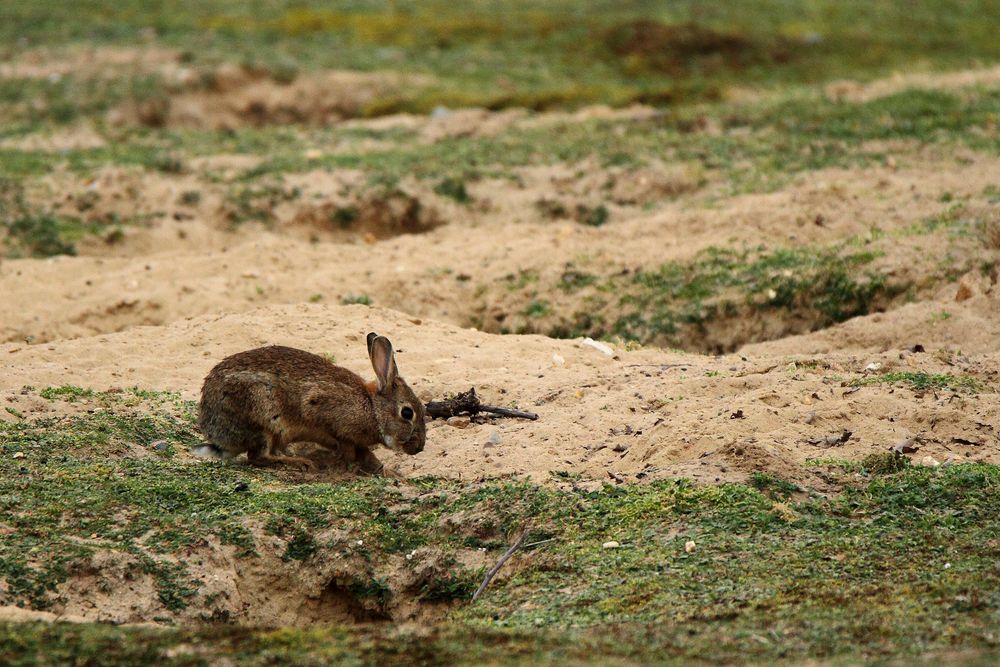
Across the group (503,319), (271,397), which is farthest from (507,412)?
(503,319)

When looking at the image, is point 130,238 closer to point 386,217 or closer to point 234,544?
point 386,217

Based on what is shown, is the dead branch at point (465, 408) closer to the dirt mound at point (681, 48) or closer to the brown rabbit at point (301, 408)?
the brown rabbit at point (301, 408)

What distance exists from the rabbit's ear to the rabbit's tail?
1.04 metres

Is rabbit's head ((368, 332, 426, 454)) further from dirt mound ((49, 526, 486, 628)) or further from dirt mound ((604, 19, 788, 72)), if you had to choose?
dirt mound ((604, 19, 788, 72))

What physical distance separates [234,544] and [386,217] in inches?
327

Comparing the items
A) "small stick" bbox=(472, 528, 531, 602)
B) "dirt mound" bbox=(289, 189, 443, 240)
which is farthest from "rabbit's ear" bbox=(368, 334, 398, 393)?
"dirt mound" bbox=(289, 189, 443, 240)

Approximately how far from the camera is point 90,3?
27531 millimetres

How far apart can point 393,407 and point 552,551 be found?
1.92m

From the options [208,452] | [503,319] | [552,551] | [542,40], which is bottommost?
[503,319]

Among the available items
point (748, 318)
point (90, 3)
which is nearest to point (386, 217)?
point (748, 318)

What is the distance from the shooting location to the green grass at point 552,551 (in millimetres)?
5168

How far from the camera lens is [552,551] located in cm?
654

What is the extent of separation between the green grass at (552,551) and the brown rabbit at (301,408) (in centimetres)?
25

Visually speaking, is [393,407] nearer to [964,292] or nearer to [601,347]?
[601,347]
